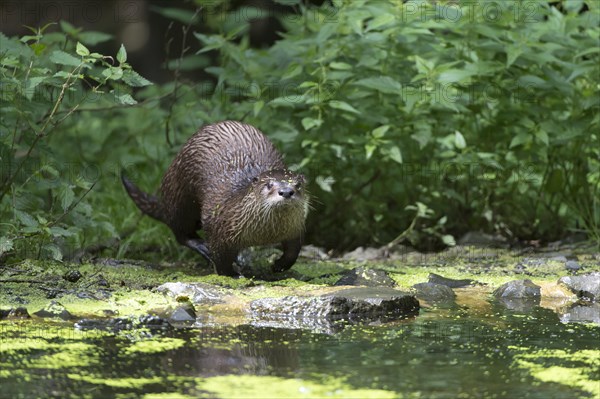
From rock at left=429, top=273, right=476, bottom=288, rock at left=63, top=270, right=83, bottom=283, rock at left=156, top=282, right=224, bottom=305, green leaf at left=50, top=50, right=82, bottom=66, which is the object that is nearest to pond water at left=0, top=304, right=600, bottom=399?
rock at left=156, top=282, right=224, bottom=305

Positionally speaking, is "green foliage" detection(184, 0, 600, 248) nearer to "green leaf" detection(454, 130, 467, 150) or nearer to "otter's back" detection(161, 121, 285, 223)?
"green leaf" detection(454, 130, 467, 150)

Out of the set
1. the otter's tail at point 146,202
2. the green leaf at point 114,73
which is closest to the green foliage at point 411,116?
the otter's tail at point 146,202

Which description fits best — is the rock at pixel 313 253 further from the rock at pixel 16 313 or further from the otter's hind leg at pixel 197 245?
the rock at pixel 16 313

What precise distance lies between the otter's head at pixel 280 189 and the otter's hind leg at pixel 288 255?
0.82 feet

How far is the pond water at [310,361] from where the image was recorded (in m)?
3.00

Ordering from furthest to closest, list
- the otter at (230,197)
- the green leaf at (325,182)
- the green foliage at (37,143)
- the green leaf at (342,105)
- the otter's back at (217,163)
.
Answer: the green leaf at (325,182) < the green leaf at (342,105) < the otter's back at (217,163) < the otter at (230,197) < the green foliage at (37,143)

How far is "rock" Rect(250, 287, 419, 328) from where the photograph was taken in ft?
13.5

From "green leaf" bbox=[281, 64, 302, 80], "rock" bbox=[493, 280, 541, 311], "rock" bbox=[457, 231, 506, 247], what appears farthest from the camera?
"rock" bbox=[457, 231, 506, 247]

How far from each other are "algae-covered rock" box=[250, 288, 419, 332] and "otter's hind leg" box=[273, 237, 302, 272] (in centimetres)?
79

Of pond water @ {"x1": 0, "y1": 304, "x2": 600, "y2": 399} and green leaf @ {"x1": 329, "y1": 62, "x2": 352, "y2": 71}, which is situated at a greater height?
green leaf @ {"x1": 329, "y1": 62, "x2": 352, "y2": 71}

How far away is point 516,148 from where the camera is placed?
595 centimetres

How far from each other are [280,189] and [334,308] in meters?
0.76

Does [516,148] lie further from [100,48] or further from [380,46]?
[100,48]

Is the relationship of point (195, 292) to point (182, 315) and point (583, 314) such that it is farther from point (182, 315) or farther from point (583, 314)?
point (583, 314)
